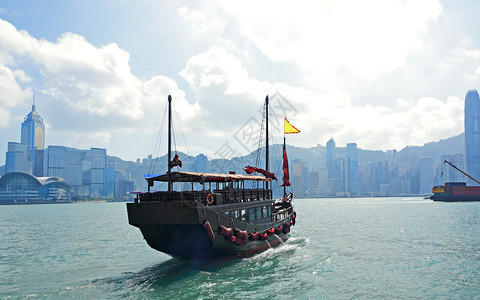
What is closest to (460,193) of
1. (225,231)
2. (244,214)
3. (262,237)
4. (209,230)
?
(262,237)

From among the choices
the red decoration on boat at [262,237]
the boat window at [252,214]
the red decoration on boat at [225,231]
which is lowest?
the red decoration on boat at [262,237]

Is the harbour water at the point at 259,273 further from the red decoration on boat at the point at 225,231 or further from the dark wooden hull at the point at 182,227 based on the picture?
the red decoration on boat at the point at 225,231

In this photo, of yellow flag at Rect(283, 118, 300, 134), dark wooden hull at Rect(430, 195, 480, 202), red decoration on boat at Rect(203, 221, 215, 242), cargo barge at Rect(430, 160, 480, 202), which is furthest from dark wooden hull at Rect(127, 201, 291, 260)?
dark wooden hull at Rect(430, 195, 480, 202)

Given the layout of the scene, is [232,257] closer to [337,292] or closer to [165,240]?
[165,240]

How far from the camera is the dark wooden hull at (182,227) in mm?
17500

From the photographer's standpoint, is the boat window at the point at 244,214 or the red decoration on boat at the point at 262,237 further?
the red decoration on boat at the point at 262,237

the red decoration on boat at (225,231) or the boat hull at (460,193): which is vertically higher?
the red decoration on boat at (225,231)

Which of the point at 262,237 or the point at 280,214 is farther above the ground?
the point at 280,214

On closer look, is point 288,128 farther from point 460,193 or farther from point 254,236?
point 460,193

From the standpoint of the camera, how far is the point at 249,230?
71.7ft

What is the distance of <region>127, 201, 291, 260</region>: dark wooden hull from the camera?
A: 57.4ft

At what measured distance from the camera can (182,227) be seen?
17.8 metres

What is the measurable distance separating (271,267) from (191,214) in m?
6.10

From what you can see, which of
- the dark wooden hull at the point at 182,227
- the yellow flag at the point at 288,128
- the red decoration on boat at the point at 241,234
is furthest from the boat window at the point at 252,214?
the yellow flag at the point at 288,128
